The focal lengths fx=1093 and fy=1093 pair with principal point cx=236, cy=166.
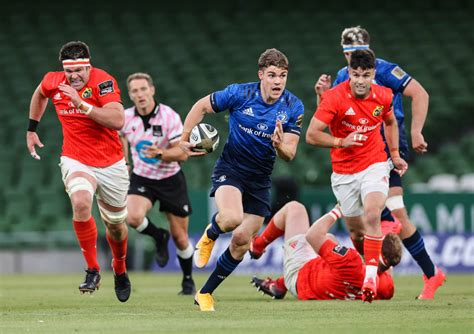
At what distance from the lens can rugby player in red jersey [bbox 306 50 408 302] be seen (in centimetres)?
967

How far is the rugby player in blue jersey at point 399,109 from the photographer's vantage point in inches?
415

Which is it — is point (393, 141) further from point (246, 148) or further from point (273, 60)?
point (273, 60)

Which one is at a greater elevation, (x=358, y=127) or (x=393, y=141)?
(x=358, y=127)

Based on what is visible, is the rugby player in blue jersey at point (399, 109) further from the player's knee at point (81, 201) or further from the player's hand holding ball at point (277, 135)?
the player's knee at point (81, 201)

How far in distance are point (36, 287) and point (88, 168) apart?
13.8 ft

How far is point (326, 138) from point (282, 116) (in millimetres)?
515

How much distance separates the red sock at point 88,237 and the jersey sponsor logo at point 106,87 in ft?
3.66

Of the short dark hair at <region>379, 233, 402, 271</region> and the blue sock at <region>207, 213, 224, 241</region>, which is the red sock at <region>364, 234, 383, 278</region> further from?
the blue sock at <region>207, 213, 224, 241</region>

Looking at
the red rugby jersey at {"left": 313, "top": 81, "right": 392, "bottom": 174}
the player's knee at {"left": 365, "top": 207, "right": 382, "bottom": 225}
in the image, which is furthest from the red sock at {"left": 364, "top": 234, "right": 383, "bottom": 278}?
the red rugby jersey at {"left": 313, "top": 81, "right": 392, "bottom": 174}

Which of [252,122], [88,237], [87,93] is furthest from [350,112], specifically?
[88,237]

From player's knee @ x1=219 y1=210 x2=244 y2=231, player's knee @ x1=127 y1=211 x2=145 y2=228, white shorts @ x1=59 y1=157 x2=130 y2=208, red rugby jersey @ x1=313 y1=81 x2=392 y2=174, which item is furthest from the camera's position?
player's knee @ x1=127 y1=211 x2=145 y2=228

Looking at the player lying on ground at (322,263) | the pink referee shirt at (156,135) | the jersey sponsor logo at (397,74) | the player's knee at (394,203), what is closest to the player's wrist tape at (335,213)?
the player lying on ground at (322,263)

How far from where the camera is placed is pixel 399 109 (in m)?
11.1

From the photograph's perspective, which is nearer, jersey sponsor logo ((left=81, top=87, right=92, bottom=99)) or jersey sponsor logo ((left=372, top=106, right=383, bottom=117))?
jersey sponsor logo ((left=81, top=87, right=92, bottom=99))
